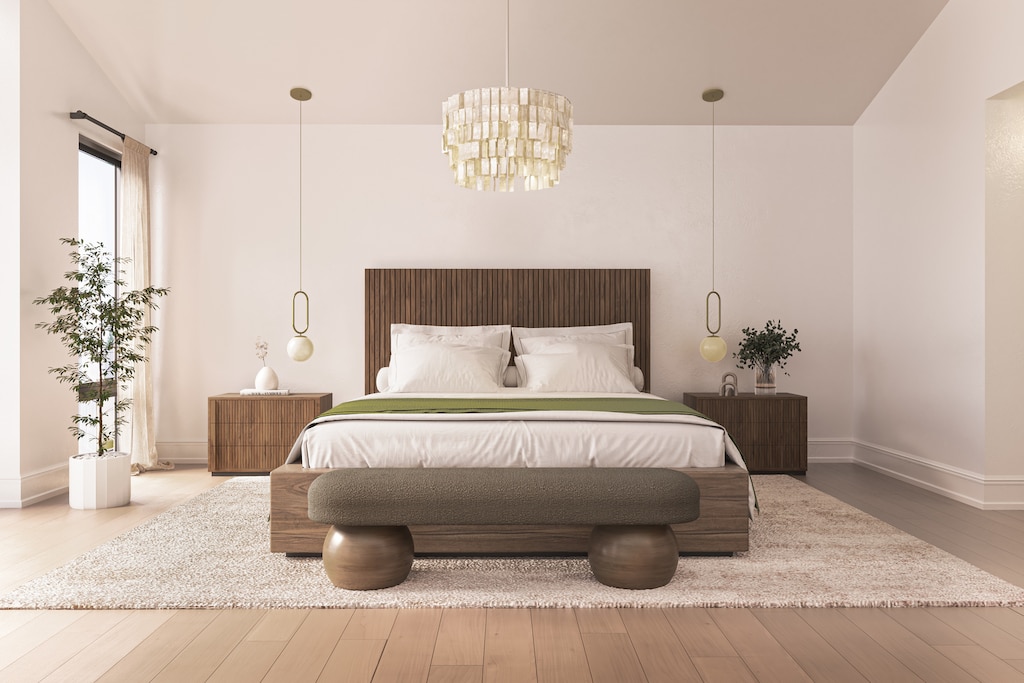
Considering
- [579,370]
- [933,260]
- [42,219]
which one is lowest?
[579,370]

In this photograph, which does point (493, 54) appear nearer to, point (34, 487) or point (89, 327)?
point (89, 327)

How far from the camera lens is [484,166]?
334 cm

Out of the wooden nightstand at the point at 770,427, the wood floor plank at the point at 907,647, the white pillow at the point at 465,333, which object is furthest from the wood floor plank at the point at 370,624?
the wooden nightstand at the point at 770,427

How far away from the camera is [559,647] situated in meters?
2.24

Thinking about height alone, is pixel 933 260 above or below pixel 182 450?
above

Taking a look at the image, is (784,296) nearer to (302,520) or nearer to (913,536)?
(913,536)

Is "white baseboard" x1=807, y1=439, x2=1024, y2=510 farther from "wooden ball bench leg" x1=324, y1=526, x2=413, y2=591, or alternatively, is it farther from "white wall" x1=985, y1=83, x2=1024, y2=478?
"wooden ball bench leg" x1=324, y1=526, x2=413, y2=591

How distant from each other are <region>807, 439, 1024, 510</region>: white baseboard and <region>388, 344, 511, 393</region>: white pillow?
106 inches

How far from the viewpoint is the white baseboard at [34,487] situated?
4203 mm

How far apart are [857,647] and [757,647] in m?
0.30

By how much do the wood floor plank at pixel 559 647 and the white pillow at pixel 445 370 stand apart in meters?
2.32

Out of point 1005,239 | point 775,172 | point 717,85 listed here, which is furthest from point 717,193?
point 1005,239

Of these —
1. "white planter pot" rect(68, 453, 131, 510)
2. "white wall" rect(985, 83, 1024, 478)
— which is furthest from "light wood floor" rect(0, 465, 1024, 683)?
"white wall" rect(985, 83, 1024, 478)

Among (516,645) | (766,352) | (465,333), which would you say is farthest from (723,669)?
(766,352)
